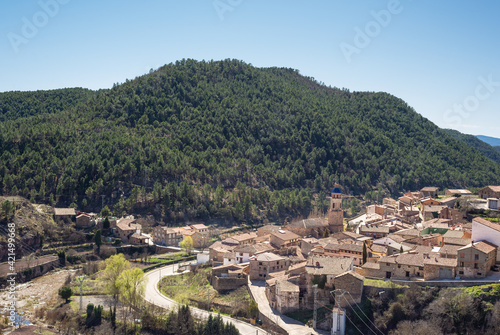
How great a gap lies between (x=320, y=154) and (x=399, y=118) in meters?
45.8

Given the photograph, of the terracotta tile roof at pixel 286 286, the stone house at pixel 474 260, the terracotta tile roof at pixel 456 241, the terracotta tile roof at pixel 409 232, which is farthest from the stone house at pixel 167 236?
the stone house at pixel 474 260

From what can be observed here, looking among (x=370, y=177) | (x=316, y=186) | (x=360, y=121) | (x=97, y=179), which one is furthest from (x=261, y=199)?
(x=360, y=121)

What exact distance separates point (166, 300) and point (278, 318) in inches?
434

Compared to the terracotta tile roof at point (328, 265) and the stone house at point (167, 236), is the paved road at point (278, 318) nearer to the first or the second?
the terracotta tile roof at point (328, 265)

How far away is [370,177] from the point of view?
Answer: 10925 centimetres

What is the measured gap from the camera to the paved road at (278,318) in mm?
36422

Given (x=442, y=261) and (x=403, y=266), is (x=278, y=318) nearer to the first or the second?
(x=403, y=266)

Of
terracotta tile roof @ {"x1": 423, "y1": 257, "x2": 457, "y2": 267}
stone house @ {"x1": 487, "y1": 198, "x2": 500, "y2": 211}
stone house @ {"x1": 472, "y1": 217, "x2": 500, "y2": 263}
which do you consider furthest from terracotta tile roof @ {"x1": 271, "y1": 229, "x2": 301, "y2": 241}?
stone house @ {"x1": 487, "y1": 198, "x2": 500, "y2": 211}

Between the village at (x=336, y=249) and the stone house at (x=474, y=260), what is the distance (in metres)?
0.07

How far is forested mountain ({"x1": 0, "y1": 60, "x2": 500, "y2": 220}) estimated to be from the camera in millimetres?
74438

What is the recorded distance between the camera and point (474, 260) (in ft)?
122

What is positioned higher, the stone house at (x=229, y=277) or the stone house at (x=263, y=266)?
the stone house at (x=263, y=266)

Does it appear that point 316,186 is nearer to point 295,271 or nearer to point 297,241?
point 297,241

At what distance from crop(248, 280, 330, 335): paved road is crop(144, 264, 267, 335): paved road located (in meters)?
1.59
